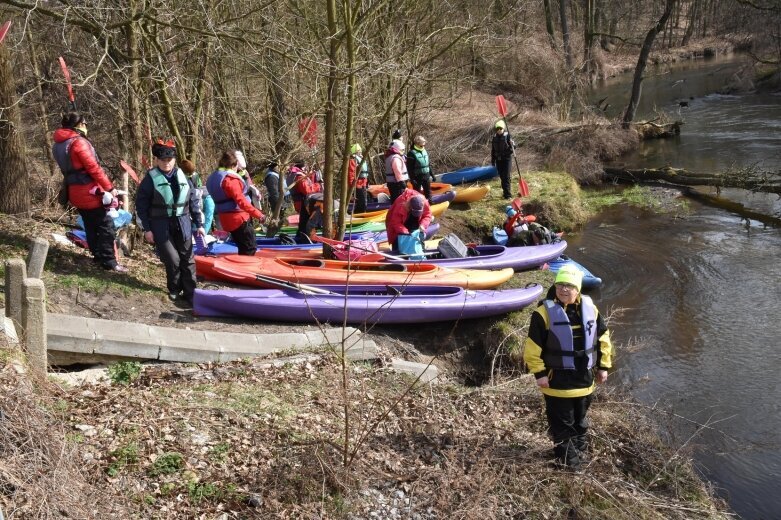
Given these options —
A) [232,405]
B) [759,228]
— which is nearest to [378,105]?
[759,228]

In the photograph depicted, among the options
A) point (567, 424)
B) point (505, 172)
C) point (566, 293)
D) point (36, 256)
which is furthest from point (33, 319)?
point (505, 172)

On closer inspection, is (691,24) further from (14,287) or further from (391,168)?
(14,287)

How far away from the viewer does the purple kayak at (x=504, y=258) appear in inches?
340

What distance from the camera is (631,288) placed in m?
Result: 9.76

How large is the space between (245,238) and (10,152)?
260 centimetres

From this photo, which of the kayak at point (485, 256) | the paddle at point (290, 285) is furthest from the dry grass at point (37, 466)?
the kayak at point (485, 256)

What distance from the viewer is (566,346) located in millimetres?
4512

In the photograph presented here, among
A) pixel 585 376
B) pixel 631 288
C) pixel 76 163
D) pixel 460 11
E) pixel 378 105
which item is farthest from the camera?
pixel 460 11

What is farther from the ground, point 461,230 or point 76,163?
point 76,163

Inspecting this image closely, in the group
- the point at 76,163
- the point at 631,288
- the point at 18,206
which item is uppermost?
the point at 76,163

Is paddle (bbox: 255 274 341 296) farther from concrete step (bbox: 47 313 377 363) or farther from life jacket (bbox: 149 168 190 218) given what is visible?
life jacket (bbox: 149 168 190 218)

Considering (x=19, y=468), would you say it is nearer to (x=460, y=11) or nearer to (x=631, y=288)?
(x=631, y=288)

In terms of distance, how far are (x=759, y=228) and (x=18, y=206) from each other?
1114 centimetres

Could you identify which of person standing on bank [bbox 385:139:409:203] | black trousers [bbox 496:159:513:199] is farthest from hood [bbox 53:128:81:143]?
black trousers [bbox 496:159:513:199]
